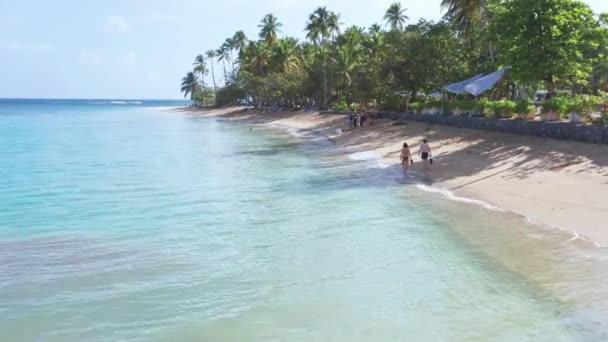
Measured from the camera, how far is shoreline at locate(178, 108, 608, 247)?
14258 mm

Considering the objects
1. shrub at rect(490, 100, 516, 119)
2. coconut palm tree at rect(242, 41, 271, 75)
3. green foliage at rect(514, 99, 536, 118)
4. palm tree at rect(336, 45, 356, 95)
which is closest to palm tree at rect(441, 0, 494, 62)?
shrub at rect(490, 100, 516, 119)

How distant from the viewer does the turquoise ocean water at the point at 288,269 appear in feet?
27.7

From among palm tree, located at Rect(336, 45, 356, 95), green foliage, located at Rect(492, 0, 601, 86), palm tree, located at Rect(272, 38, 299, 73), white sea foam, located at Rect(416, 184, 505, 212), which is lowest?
white sea foam, located at Rect(416, 184, 505, 212)

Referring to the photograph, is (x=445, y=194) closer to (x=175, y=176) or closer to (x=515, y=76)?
(x=515, y=76)

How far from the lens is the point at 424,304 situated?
9203mm

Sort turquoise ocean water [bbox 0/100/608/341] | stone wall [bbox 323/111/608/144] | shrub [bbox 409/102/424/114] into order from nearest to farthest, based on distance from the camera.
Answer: turquoise ocean water [bbox 0/100/608/341]
stone wall [bbox 323/111/608/144]
shrub [bbox 409/102/424/114]

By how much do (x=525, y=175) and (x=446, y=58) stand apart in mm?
24089

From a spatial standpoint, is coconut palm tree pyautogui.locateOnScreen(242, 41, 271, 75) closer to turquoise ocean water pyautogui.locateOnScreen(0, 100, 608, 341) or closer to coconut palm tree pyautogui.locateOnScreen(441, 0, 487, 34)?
coconut palm tree pyautogui.locateOnScreen(441, 0, 487, 34)

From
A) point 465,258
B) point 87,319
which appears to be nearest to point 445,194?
point 465,258

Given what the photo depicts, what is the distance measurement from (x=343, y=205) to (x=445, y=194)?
362 cm

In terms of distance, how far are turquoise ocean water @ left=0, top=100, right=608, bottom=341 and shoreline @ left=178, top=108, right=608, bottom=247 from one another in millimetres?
888

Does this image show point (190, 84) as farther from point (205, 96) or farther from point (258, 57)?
point (258, 57)

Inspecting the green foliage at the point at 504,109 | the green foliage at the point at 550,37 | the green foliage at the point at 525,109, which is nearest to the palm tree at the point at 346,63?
the green foliage at the point at 504,109

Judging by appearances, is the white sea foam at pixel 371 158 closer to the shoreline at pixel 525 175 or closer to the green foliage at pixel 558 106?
the shoreline at pixel 525 175
